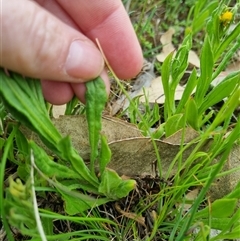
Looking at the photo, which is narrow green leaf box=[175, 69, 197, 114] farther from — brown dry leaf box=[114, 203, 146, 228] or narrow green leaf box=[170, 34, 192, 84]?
brown dry leaf box=[114, 203, 146, 228]

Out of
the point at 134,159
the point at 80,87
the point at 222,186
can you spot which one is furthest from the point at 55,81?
the point at 222,186

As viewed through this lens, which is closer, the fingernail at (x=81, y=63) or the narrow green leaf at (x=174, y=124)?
the fingernail at (x=81, y=63)

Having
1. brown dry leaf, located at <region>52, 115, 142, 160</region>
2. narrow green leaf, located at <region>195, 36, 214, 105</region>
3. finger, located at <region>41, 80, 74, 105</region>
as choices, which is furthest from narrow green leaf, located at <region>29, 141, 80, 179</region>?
narrow green leaf, located at <region>195, 36, 214, 105</region>

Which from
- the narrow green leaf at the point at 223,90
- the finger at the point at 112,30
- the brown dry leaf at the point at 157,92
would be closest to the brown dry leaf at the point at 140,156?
the narrow green leaf at the point at 223,90

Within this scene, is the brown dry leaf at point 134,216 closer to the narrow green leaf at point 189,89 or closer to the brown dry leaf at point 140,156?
the brown dry leaf at point 140,156

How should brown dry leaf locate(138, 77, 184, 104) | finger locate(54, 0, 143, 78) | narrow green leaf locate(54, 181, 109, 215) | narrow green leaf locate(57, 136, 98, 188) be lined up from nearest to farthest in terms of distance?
narrow green leaf locate(57, 136, 98, 188) < narrow green leaf locate(54, 181, 109, 215) < finger locate(54, 0, 143, 78) < brown dry leaf locate(138, 77, 184, 104)

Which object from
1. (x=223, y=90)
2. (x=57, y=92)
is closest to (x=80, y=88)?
(x=57, y=92)

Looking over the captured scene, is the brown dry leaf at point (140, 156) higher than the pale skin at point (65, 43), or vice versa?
the pale skin at point (65, 43)
